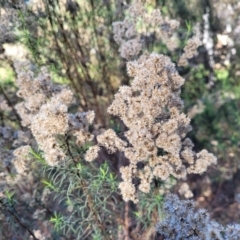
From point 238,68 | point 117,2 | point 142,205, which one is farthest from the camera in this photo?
point 238,68

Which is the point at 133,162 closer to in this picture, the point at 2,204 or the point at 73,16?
the point at 2,204

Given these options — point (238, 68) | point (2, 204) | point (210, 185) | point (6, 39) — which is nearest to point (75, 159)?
point (2, 204)

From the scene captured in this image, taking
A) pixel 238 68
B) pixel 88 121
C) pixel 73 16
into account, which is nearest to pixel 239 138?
pixel 238 68

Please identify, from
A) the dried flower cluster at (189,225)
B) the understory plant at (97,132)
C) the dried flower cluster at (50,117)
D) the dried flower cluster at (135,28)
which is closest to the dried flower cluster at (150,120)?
the understory plant at (97,132)

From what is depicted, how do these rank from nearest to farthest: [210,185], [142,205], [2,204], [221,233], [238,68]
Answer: [221,233], [2,204], [142,205], [210,185], [238,68]

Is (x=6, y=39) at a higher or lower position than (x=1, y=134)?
higher

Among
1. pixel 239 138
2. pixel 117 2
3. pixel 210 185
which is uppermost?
pixel 117 2

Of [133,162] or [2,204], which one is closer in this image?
[133,162]
